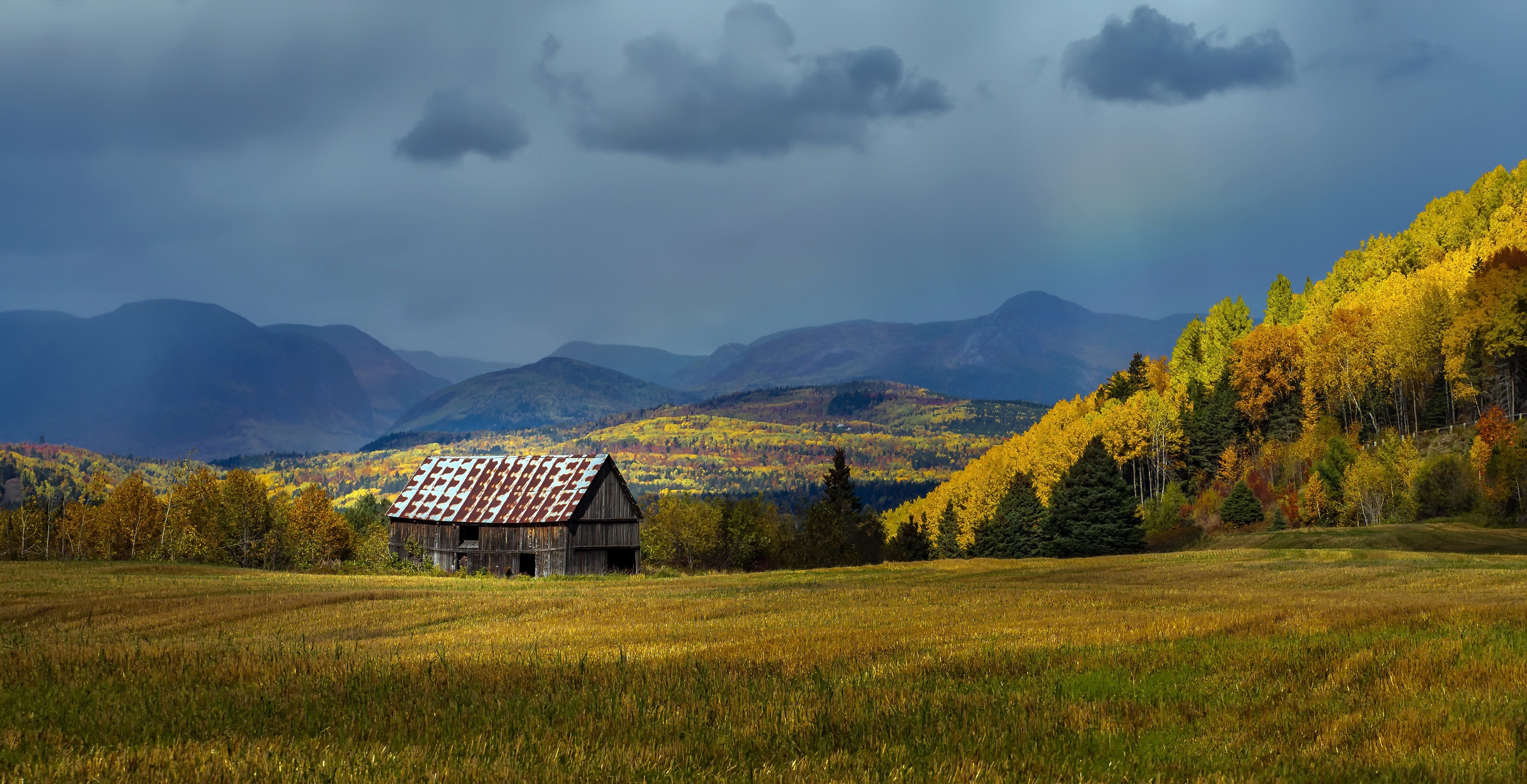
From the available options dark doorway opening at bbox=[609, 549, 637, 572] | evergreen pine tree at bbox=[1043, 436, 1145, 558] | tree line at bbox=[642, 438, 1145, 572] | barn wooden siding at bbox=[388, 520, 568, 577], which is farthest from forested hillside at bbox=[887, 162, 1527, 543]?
barn wooden siding at bbox=[388, 520, 568, 577]

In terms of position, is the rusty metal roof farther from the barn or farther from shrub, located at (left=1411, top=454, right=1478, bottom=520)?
shrub, located at (left=1411, top=454, right=1478, bottom=520)

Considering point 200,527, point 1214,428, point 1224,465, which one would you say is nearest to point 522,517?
point 200,527

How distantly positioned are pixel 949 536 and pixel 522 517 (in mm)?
72915

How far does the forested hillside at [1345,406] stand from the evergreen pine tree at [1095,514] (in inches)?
647

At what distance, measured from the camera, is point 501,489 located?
83750 mm

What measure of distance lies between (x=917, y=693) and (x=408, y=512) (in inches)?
3232

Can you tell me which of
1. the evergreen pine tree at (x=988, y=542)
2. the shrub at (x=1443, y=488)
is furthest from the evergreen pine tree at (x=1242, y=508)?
the evergreen pine tree at (x=988, y=542)

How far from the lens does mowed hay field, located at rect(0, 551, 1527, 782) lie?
7.57 metres

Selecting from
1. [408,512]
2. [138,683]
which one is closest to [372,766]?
[138,683]

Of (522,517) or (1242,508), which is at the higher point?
(522,517)

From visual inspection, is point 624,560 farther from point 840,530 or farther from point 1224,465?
point 1224,465

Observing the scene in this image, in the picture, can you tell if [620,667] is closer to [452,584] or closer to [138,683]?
[138,683]

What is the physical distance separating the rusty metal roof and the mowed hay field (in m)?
56.6

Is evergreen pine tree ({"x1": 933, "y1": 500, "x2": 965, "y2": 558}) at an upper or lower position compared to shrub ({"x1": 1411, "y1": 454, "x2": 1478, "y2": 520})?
lower
